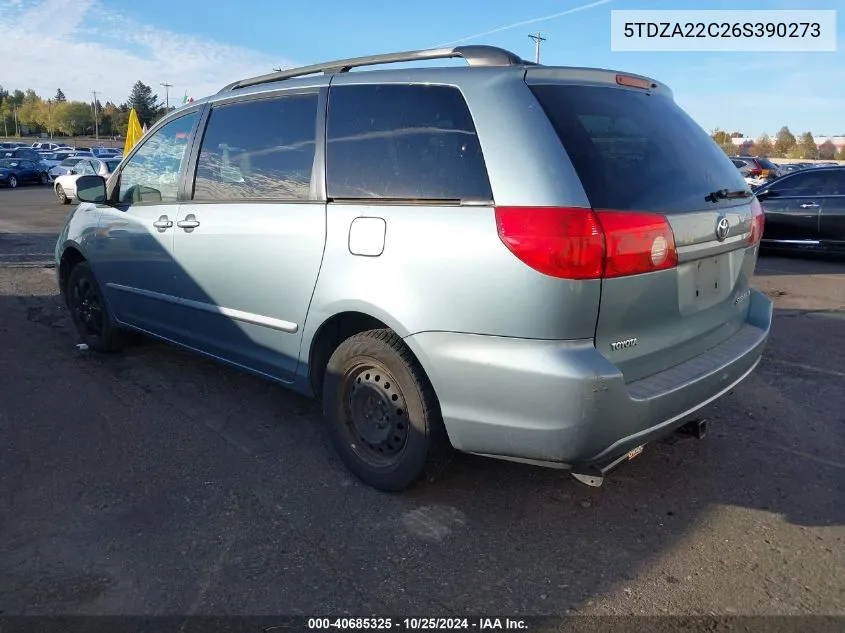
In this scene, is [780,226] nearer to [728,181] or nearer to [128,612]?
[728,181]

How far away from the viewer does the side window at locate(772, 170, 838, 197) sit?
10234 mm

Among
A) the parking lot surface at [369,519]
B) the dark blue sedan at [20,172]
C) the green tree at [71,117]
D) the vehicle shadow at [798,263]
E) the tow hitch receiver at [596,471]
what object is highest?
the green tree at [71,117]

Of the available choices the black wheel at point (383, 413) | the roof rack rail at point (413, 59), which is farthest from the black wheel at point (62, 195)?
the black wheel at point (383, 413)

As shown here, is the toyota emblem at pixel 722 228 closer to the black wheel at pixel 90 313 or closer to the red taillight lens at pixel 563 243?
the red taillight lens at pixel 563 243

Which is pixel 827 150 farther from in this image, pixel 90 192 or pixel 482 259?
pixel 482 259

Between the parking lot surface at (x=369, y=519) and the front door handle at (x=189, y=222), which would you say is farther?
the front door handle at (x=189, y=222)

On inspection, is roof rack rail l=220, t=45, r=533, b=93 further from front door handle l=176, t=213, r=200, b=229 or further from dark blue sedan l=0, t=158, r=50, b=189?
dark blue sedan l=0, t=158, r=50, b=189

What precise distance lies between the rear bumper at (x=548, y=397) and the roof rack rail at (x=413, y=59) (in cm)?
123

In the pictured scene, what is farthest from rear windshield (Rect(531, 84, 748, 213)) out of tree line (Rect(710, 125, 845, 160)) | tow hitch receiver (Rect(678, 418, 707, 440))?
tree line (Rect(710, 125, 845, 160))

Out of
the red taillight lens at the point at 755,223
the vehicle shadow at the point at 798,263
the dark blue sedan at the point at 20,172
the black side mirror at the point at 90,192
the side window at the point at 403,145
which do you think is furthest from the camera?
the dark blue sedan at the point at 20,172

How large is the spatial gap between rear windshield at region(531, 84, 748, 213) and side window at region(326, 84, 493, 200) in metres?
0.36

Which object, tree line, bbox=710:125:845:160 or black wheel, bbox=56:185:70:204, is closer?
black wheel, bbox=56:185:70:204

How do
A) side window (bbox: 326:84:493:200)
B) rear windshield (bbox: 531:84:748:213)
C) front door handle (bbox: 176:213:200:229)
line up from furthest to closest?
front door handle (bbox: 176:213:200:229), side window (bbox: 326:84:493:200), rear windshield (bbox: 531:84:748:213)

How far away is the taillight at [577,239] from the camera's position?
8.12ft
